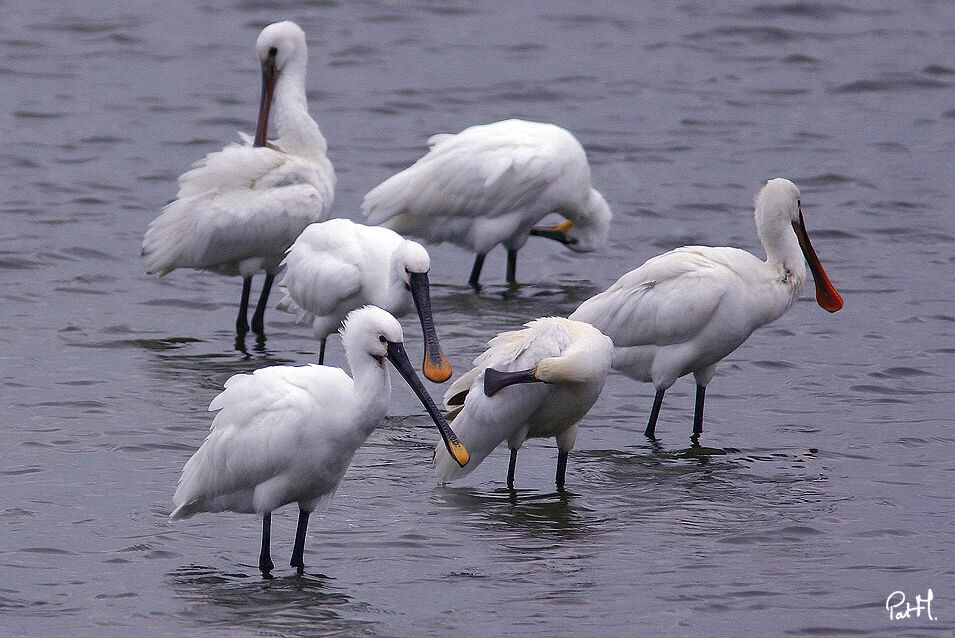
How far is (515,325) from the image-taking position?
43.3 ft

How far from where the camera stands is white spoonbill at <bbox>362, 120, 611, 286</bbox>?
1386 cm

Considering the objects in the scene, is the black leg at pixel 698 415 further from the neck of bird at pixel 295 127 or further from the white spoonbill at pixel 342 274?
the neck of bird at pixel 295 127

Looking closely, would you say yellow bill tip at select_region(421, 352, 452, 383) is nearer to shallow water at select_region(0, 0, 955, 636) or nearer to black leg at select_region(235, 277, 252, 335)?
shallow water at select_region(0, 0, 955, 636)

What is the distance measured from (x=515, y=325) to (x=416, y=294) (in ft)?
10.4

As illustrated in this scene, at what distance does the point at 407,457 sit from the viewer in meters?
9.90

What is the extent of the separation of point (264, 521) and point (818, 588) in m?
2.79

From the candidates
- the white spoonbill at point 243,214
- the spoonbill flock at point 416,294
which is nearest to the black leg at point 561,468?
the spoonbill flock at point 416,294

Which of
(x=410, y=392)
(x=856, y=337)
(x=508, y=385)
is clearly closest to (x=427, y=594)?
(x=508, y=385)

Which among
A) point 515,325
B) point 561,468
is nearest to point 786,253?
point 561,468

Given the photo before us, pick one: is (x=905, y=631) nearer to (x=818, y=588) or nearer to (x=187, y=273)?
(x=818, y=588)

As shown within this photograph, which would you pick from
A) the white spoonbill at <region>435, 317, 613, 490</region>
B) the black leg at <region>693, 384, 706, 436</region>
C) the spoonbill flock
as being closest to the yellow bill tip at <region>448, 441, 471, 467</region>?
the spoonbill flock

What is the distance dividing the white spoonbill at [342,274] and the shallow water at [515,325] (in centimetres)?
77

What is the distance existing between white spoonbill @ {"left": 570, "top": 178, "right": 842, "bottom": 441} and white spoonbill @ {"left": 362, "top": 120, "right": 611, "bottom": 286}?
3426mm

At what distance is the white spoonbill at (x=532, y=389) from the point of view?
349 inches
